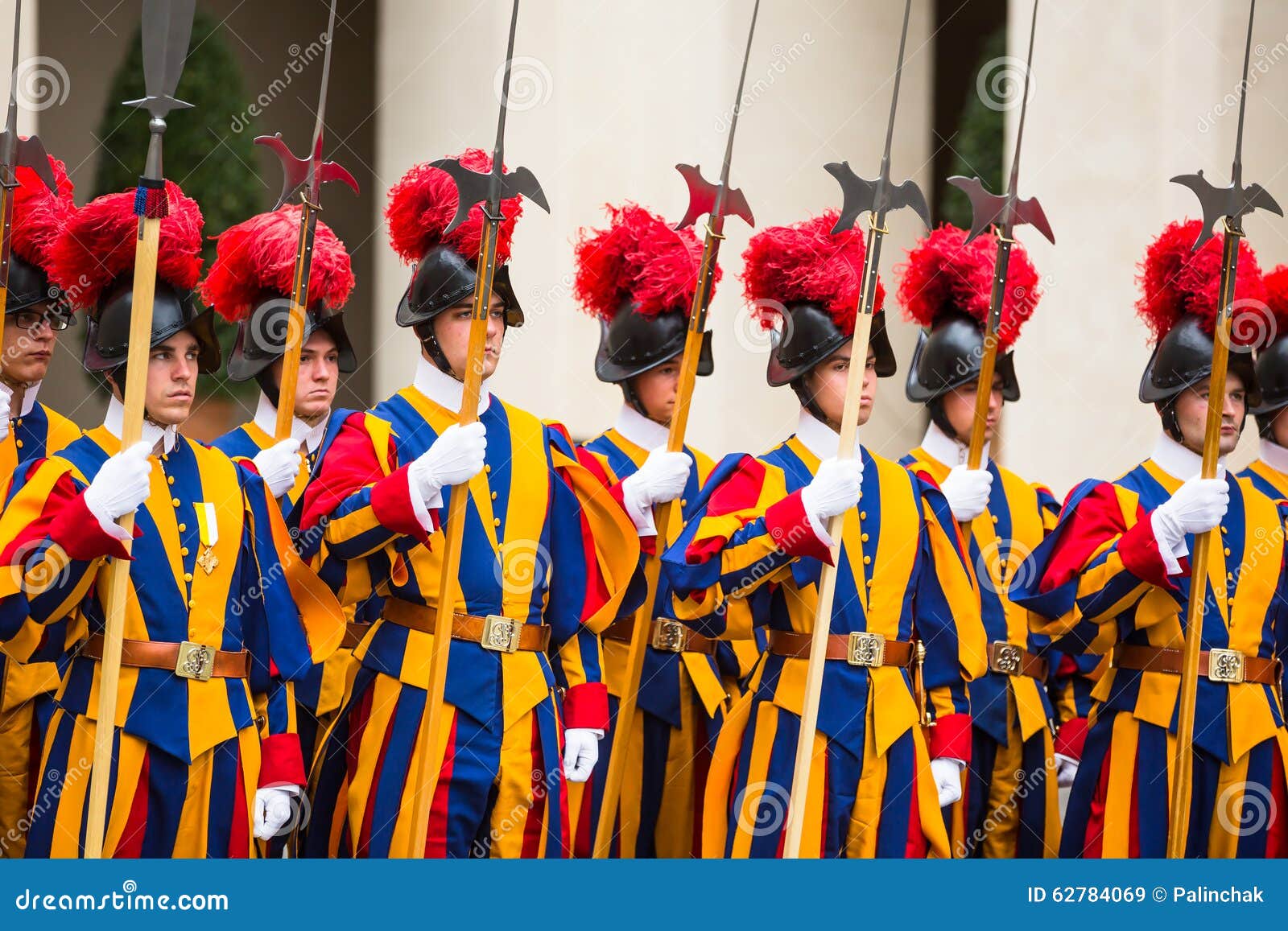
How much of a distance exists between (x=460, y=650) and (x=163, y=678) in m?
0.77

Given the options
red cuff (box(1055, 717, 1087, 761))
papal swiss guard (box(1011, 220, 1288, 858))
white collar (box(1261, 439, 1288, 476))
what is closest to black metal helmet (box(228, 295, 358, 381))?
papal swiss guard (box(1011, 220, 1288, 858))

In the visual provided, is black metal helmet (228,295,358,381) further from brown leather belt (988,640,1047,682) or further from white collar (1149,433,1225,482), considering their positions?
white collar (1149,433,1225,482)

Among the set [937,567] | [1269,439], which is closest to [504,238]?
[937,567]

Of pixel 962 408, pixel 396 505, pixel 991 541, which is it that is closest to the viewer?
pixel 396 505

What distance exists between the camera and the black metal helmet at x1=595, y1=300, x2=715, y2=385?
6.60 meters

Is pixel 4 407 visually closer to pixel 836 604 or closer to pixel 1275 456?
pixel 836 604

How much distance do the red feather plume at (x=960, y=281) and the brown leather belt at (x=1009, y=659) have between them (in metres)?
1.08

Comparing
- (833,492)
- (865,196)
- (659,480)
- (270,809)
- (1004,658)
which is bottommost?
(270,809)

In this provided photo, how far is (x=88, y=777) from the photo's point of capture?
15.7ft

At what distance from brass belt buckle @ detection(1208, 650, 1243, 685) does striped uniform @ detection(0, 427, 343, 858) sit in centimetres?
278

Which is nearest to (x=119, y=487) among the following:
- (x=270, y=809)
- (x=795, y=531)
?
(x=270, y=809)

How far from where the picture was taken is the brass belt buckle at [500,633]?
511cm

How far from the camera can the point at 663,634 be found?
6.38 meters

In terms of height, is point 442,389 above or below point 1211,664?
above
